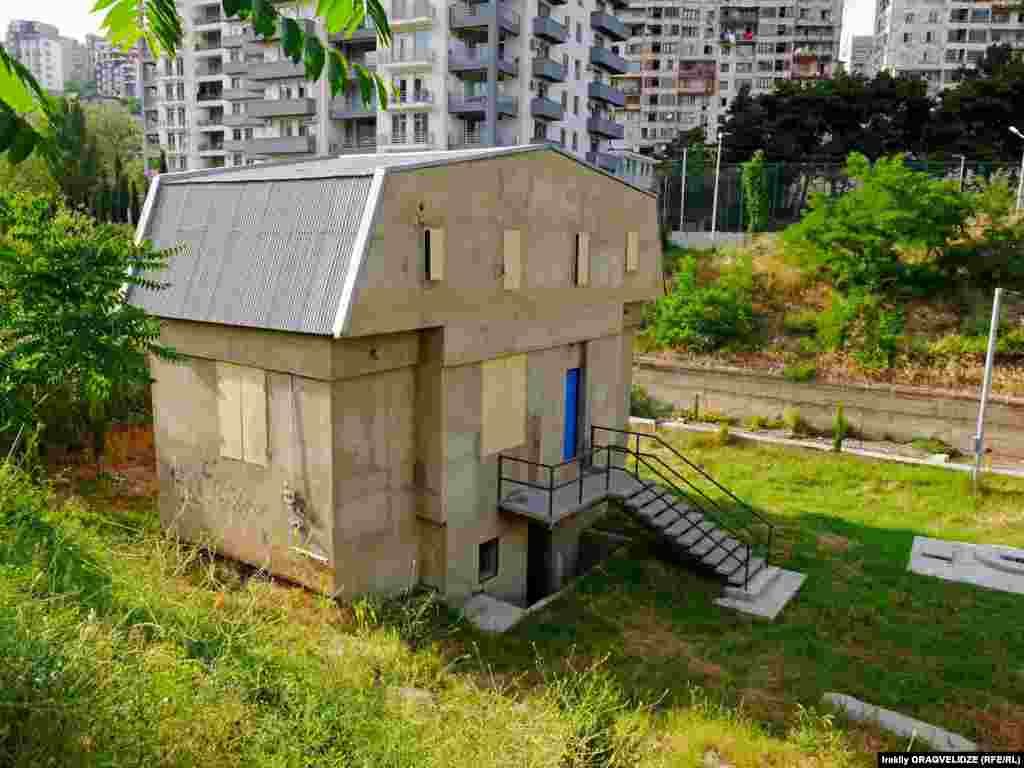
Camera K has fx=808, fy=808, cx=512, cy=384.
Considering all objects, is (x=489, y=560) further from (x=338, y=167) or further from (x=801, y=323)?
(x=801, y=323)

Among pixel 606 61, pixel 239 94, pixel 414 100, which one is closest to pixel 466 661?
pixel 414 100

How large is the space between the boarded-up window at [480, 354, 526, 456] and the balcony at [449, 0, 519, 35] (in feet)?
137

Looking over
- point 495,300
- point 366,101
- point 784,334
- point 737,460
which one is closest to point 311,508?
point 495,300

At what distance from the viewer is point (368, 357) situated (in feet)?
42.1

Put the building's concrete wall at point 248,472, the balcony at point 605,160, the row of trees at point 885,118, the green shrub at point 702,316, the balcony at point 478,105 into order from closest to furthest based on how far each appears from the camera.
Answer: the building's concrete wall at point 248,472 < the green shrub at point 702,316 < the row of trees at point 885,118 < the balcony at point 478,105 < the balcony at point 605,160

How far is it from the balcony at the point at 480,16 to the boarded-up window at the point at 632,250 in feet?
123

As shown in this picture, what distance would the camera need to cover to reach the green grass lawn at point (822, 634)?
39.9ft

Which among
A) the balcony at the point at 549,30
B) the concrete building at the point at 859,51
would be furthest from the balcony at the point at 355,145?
the concrete building at the point at 859,51

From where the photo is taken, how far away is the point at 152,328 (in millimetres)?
12430

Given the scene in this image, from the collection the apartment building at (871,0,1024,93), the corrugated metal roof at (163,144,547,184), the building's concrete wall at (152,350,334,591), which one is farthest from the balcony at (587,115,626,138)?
the building's concrete wall at (152,350,334,591)

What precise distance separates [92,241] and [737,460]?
68.3ft

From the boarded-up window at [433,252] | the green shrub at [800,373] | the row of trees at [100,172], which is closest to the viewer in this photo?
the boarded-up window at [433,252]

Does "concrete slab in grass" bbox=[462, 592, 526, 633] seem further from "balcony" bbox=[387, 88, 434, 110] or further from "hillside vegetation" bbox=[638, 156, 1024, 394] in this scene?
"balcony" bbox=[387, 88, 434, 110]

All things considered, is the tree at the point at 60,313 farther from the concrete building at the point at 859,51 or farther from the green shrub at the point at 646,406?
the concrete building at the point at 859,51
